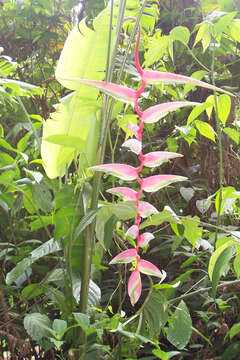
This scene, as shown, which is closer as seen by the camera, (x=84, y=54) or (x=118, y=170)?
(x=118, y=170)

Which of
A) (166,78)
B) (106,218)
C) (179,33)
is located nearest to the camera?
(166,78)

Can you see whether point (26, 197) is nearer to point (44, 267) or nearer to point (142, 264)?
point (44, 267)

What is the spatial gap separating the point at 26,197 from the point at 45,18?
93 centimetres

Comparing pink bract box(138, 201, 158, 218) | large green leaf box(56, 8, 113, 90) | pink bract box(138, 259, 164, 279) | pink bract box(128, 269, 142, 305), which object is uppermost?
large green leaf box(56, 8, 113, 90)

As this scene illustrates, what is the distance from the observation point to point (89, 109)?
2.40 feet

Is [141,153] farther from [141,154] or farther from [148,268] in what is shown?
[148,268]

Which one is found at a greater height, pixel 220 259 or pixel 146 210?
pixel 146 210

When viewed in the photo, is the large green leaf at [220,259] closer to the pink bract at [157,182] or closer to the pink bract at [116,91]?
the pink bract at [157,182]

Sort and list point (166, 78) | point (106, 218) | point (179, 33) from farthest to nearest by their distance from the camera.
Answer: point (179, 33) < point (106, 218) < point (166, 78)

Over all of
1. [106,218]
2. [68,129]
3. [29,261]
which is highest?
[68,129]

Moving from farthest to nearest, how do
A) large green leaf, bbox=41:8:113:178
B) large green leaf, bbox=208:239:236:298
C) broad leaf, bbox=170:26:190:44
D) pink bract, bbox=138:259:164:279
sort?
broad leaf, bbox=170:26:190:44 < large green leaf, bbox=41:8:113:178 < large green leaf, bbox=208:239:236:298 < pink bract, bbox=138:259:164:279

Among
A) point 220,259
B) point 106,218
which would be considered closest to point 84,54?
point 106,218

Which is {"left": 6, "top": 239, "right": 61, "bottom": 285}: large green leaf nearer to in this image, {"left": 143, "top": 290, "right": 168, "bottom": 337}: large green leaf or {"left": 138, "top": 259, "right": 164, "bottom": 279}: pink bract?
{"left": 143, "top": 290, "right": 168, "bottom": 337}: large green leaf

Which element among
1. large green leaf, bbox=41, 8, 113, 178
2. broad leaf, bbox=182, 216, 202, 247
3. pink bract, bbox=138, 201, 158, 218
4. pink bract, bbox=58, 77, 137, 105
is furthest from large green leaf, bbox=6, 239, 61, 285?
pink bract, bbox=58, 77, 137, 105
